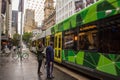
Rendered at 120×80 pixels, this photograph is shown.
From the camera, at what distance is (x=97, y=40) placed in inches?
513

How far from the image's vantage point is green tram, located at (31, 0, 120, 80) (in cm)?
1122

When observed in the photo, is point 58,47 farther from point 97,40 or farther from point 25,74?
point 97,40

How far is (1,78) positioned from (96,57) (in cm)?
496

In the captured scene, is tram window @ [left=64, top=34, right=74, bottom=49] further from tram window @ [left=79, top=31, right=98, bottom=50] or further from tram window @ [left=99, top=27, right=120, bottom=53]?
tram window @ [left=99, top=27, right=120, bottom=53]

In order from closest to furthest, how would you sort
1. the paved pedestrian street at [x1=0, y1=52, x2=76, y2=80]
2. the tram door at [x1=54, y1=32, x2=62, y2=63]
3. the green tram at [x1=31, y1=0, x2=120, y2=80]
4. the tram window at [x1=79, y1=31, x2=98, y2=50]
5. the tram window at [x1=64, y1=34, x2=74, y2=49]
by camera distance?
the green tram at [x1=31, y1=0, x2=120, y2=80], the tram window at [x1=79, y1=31, x2=98, y2=50], the paved pedestrian street at [x1=0, y1=52, x2=76, y2=80], the tram window at [x1=64, y1=34, x2=74, y2=49], the tram door at [x1=54, y1=32, x2=62, y2=63]

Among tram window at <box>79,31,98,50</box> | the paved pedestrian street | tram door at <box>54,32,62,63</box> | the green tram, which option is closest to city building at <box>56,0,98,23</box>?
tram door at <box>54,32,62,63</box>

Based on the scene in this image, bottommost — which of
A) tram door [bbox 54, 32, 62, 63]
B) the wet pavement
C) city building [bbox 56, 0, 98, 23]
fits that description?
the wet pavement

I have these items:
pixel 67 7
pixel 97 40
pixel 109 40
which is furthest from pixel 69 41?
pixel 67 7

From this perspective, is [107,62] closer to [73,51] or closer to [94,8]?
[94,8]

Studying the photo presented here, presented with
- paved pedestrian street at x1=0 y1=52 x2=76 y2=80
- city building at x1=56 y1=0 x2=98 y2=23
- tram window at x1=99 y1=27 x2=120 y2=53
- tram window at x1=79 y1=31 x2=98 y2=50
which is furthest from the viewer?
city building at x1=56 y1=0 x2=98 y2=23

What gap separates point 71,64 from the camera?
18219 mm

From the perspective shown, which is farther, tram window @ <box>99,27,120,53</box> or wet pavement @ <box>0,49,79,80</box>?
wet pavement @ <box>0,49,79,80</box>

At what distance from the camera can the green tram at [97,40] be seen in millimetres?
11219

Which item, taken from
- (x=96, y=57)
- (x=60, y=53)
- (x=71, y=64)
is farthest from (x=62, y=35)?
(x=96, y=57)
